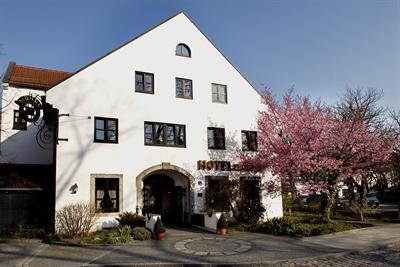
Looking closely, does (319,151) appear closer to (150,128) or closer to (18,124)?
(150,128)

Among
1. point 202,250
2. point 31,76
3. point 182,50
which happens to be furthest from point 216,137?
point 31,76

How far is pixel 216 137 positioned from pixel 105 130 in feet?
22.6

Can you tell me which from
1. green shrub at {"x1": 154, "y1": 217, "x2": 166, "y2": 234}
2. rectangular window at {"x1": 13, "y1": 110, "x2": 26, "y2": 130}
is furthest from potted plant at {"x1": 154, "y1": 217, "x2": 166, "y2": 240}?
rectangular window at {"x1": 13, "y1": 110, "x2": 26, "y2": 130}

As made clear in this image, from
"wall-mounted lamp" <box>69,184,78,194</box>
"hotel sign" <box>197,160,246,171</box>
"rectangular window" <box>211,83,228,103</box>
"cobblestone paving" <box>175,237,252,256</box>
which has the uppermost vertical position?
"rectangular window" <box>211,83,228,103</box>

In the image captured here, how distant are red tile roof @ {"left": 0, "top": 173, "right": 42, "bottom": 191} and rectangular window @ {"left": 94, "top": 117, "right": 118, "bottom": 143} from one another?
395 centimetres

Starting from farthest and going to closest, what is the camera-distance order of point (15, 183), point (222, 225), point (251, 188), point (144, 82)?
point (251, 188), point (144, 82), point (15, 183), point (222, 225)

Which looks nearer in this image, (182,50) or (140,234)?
(140,234)

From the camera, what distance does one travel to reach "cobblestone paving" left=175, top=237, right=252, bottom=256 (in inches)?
546

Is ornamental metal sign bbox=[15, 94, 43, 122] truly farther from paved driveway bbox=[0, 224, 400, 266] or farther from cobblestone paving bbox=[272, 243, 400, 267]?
cobblestone paving bbox=[272, 243, 400, 267]

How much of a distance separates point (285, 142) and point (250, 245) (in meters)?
7.78

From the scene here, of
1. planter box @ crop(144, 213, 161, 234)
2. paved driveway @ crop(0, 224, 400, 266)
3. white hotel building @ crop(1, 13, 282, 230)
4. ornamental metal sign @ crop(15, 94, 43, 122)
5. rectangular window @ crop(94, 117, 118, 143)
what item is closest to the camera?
paved driveway @ crop(0, 224, 400, 266)

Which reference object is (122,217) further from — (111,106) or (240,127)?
(240,127)

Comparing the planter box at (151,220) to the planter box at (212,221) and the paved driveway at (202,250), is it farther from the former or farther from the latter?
the planter box at (212,221)

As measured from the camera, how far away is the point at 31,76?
2820 cm
